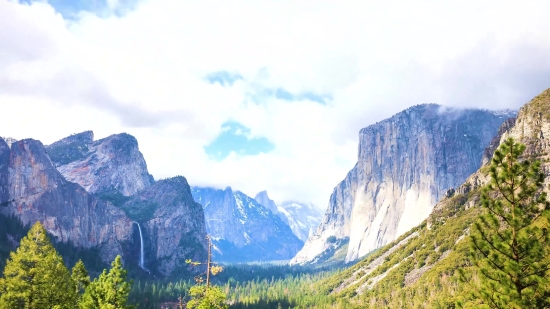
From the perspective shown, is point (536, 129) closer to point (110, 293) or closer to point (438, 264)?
point (438, 264)

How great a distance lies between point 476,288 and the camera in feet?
99.3

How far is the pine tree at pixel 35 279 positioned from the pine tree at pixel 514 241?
39730mm

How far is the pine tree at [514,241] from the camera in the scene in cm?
2725

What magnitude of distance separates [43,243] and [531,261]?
46.8 meters

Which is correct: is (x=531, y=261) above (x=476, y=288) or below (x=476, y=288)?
above

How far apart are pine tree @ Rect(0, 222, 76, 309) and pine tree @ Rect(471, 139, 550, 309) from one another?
39.7 meters

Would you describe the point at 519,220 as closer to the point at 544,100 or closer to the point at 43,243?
the point at 43,243

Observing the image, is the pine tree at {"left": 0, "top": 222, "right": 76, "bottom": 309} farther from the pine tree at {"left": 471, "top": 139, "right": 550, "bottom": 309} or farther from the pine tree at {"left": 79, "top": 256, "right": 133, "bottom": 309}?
the pine tree at {"left": 471, "top": 139, "right": 550, "bottom": 309}

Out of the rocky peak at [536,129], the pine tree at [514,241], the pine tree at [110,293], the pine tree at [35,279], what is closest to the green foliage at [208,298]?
the pine tree at [110,293]

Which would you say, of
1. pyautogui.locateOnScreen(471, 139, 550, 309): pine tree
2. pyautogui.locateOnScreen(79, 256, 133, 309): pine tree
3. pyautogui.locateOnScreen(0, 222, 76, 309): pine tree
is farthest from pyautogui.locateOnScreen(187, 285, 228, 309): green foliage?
pyautogui.locateOnScreen(471, 139, 550, 309): pine tree

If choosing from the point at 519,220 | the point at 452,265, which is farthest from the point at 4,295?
the point at 452,265

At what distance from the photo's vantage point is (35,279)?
41719 mm

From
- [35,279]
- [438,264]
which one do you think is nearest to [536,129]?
[438,264]

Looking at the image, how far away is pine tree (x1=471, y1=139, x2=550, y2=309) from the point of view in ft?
89.4
